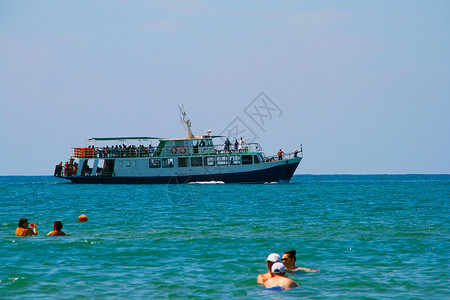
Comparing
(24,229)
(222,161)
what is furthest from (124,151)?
(24,229)

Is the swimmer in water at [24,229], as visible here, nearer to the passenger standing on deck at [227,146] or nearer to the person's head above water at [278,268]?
the person's head above water at [278,268]

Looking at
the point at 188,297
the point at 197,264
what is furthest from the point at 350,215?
the point at 188,297

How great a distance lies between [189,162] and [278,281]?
48.8 metres

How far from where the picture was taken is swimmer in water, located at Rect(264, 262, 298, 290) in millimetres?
12062

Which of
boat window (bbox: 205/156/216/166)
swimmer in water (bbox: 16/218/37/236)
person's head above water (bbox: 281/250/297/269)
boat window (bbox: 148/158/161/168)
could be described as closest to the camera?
person's head above water (bbox: 281/250/297/269)

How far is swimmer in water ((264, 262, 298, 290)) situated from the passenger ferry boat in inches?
1818

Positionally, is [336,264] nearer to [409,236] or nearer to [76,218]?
[409,236]

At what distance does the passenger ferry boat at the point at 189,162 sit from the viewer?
5906 cm

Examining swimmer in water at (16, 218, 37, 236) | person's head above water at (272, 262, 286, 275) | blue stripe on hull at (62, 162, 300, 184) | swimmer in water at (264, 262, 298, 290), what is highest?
blue stripe on hull at (62, 162, 300, 184)

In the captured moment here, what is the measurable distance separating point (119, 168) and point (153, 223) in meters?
38.5

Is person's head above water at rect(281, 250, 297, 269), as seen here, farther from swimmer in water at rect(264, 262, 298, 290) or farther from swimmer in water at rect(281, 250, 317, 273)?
swimmer in water at rect(264, 262, 298, 290)

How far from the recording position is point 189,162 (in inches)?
2384

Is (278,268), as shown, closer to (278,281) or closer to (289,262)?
(278,281)

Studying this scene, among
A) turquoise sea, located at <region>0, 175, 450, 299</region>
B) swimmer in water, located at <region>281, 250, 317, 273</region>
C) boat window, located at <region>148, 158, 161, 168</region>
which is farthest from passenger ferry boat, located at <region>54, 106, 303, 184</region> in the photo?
swimmer in water, located at <region>281, 250, 317, 273</region>
